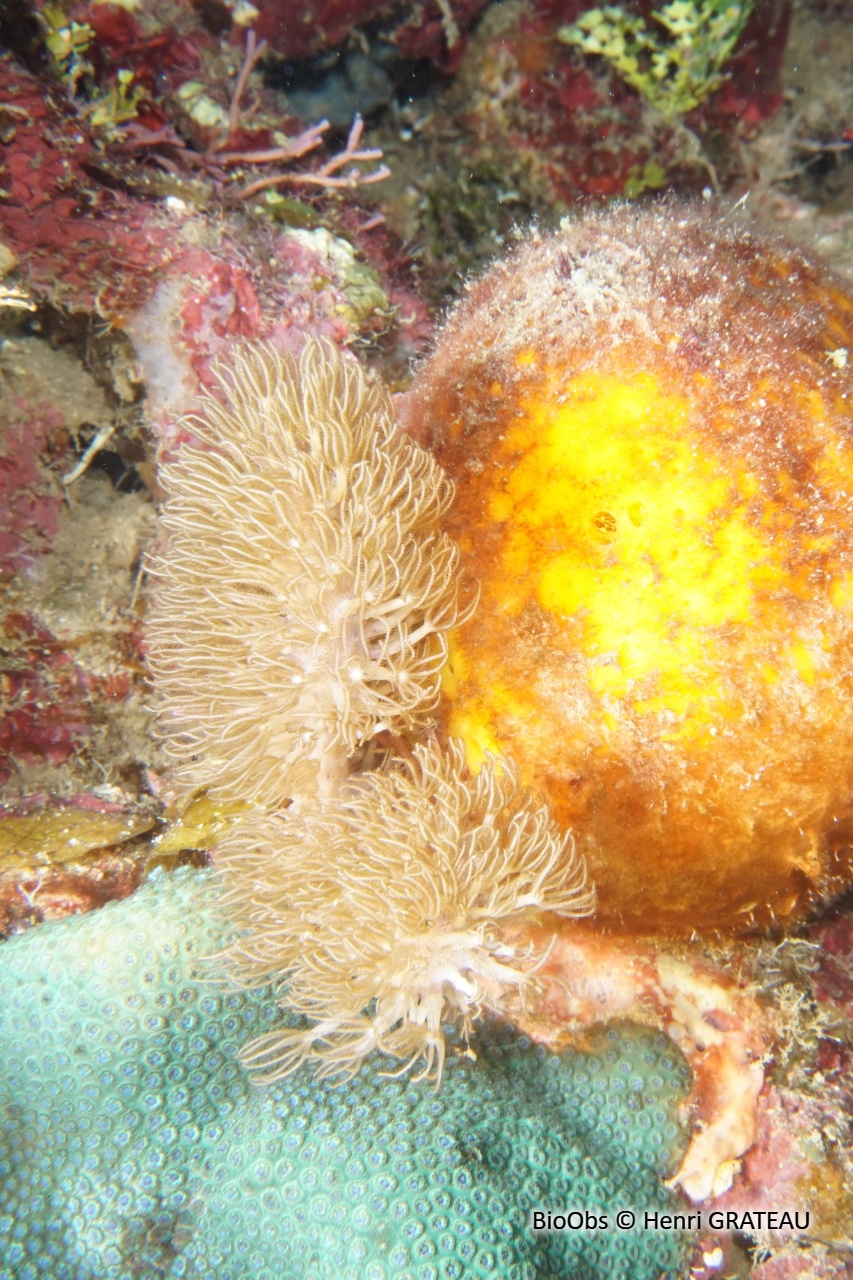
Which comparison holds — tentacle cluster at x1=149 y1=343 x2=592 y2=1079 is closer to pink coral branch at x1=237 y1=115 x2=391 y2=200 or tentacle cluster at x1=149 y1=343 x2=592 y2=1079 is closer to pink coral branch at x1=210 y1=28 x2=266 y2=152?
pink coral branch at x1=237 y1=115 x2=391 y2=200

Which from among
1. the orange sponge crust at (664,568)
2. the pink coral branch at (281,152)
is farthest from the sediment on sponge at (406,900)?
the pink coral branch at (281,152)

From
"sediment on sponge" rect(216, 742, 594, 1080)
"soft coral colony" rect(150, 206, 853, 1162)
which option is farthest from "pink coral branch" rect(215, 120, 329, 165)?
"sediment on sponge" rect(216, 742, 594, 1080)

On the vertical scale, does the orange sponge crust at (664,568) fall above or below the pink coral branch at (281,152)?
below

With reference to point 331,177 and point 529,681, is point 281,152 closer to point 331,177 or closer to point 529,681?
point 331,177

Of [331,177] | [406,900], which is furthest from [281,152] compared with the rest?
[406,900]

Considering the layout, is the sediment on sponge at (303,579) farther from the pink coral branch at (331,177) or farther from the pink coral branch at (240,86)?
the pink coral branch at (240,86)

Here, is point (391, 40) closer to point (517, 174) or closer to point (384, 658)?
point (517, 174)
